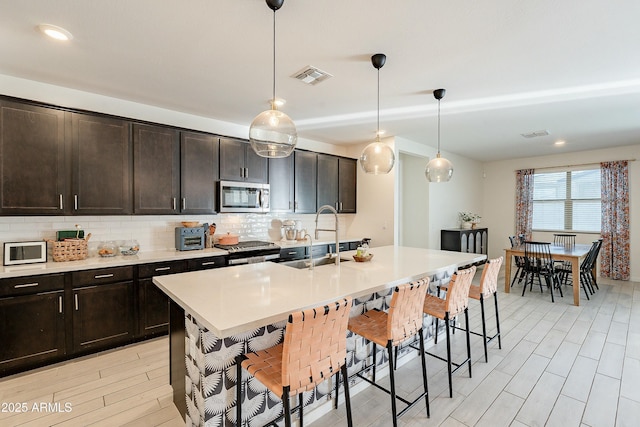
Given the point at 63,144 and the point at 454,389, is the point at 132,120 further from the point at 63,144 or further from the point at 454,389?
the point at 454,389

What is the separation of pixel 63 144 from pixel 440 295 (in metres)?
4.26

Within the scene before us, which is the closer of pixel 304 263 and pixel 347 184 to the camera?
pixel 304 263

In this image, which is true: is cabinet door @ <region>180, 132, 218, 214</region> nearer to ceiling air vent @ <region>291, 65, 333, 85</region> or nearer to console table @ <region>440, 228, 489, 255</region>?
ceiling air vent @ <region>291, 65, 333, 85</region>

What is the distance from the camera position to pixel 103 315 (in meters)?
3.01

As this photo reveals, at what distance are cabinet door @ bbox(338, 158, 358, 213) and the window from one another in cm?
481

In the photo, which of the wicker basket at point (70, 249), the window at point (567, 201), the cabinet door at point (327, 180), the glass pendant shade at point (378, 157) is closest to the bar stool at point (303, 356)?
the glass pendant shade at point (378, 157)

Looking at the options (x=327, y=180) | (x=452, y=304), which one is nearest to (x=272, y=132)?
→ (x=452, y=304)

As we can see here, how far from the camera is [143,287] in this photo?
10.5 ft

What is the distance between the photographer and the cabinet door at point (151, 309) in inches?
127

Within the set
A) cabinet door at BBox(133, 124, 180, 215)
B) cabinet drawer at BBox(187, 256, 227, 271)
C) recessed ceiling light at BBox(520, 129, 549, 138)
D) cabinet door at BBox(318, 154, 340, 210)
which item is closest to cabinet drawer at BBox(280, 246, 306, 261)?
cabinet drawer at BBox(187, 256, 227, 271)

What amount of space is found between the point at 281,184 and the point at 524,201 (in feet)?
20.6

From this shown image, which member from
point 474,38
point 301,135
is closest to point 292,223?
point 301,135

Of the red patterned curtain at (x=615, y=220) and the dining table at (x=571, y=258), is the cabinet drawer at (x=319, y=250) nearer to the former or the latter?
the dining table at (x=571, y=258)

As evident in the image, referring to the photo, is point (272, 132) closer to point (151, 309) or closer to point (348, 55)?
point (348, 55)
